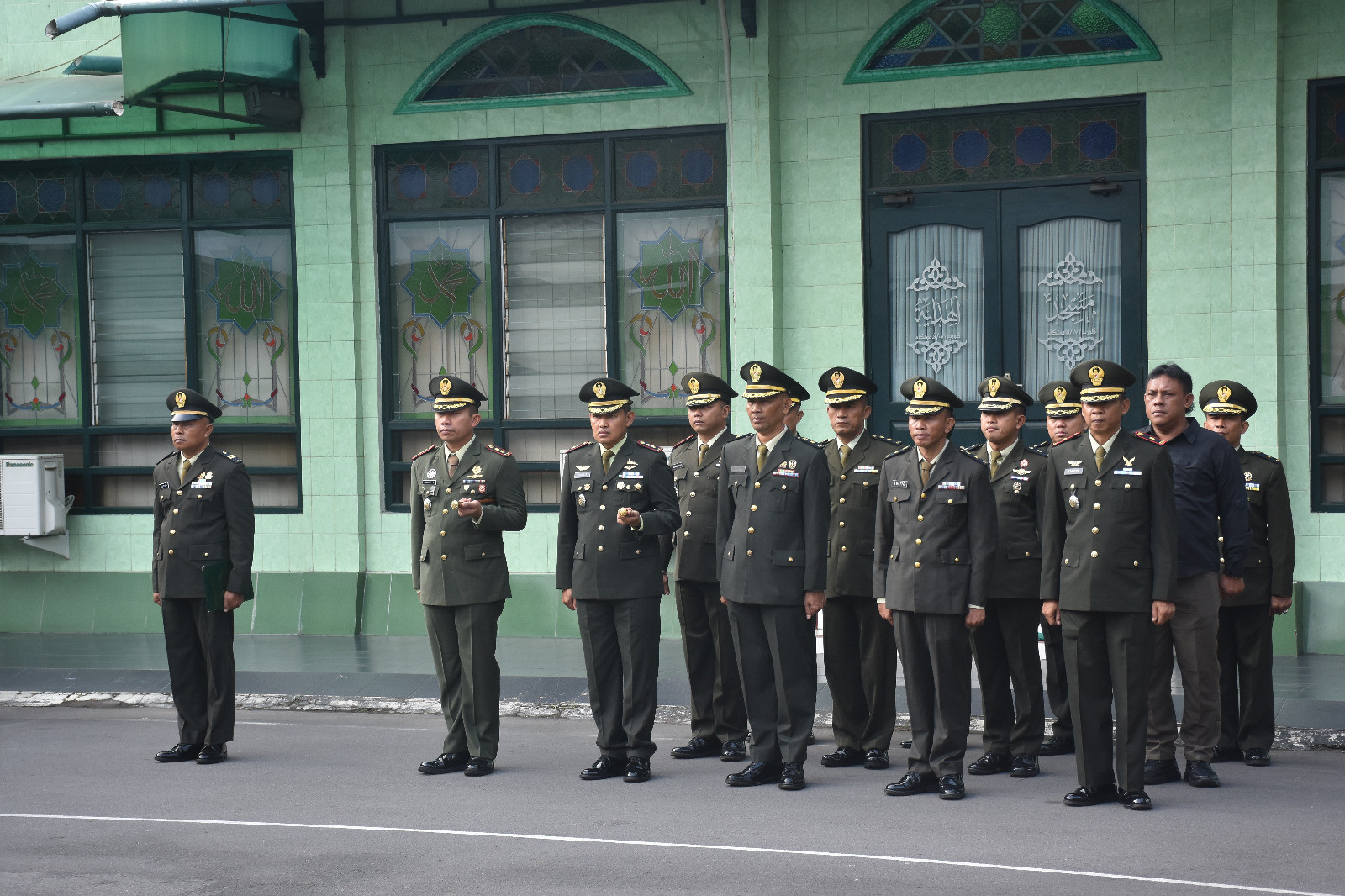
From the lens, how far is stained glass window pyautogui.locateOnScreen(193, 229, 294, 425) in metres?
14.7

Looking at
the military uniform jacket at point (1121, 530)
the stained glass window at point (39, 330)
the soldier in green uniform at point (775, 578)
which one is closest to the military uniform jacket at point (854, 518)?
the soldier in green uniform at point (775, 578)

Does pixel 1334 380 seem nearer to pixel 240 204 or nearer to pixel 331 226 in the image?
pixel 331 226

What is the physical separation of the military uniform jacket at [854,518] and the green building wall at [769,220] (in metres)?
3.87

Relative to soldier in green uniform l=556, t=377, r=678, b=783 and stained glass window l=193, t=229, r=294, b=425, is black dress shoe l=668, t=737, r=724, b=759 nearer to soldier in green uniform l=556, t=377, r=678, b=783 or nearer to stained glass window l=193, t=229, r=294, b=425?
soldier in green uniform l=556, t=377, r=678, b=783

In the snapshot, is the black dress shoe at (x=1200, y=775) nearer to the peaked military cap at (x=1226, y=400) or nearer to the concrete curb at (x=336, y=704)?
the concrete curb at (x=336, y=704)

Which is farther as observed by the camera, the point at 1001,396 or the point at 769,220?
the point at 769,220

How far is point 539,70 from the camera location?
14133 mm

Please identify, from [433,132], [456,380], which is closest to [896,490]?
[456,380]

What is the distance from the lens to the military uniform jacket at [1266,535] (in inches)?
358

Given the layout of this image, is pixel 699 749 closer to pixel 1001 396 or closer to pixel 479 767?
pixel 479 767

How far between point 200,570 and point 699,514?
9.96 ft

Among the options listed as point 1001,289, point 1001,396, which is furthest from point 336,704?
point 1001,289

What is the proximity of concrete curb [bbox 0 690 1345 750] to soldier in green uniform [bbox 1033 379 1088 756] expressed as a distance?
73 centimetres

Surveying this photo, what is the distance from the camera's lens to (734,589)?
8828 mm
